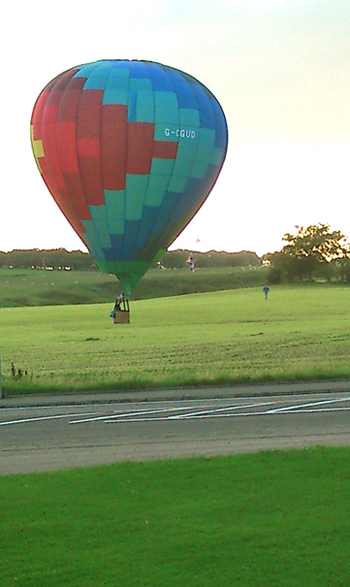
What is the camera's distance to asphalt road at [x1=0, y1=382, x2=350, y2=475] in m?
18.8

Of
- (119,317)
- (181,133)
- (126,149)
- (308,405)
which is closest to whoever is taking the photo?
(308,405)

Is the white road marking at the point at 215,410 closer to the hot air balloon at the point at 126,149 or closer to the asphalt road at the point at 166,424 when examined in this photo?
the asphalt road at the point at 166,424

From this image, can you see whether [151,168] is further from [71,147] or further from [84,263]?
[84,263]

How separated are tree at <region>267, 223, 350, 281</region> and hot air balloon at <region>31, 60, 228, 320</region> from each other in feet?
320

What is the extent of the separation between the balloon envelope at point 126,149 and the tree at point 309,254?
9746 centimetres

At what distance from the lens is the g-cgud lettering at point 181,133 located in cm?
3581

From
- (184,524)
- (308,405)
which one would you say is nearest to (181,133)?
(308,405)

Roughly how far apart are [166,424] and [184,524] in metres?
9.11

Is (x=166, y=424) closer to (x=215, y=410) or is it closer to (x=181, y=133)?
(x=215, y=410)

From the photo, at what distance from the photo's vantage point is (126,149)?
117 feet

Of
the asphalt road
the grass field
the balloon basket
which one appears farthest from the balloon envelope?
the balloon basket

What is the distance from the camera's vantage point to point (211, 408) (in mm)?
24844

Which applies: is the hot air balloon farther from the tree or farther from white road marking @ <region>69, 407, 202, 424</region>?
the tree

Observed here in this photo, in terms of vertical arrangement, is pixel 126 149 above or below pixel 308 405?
above
